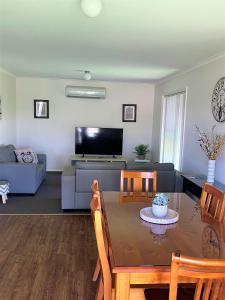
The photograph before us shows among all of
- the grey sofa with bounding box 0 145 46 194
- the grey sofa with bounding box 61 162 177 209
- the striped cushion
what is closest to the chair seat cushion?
the grey sofa with bounding box 61 162 177 209

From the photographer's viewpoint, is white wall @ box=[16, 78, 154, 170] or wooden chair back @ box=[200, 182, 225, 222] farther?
white wall @ box=[16, 78, 154, 170]

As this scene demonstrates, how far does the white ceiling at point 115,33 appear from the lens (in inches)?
93.2

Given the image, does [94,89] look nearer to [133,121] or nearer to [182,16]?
[133,121]

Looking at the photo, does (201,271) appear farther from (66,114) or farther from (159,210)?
(66,114)

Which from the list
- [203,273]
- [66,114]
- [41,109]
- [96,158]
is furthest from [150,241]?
[41,109]

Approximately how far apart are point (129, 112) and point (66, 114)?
1.69m

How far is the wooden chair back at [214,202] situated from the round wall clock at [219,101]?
173cm

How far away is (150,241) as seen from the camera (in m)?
1.63

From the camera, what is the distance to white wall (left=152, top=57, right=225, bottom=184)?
3.90m

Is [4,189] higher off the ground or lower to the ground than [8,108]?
lower

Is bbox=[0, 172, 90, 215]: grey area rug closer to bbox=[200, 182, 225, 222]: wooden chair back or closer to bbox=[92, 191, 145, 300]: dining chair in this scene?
bbox=[200, 182, 225, 222]: wooden chair back

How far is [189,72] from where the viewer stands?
5.04 meters

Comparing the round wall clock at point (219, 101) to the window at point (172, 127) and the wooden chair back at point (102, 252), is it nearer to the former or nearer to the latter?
the window at point (172, 127)

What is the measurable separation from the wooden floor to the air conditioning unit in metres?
3.64
